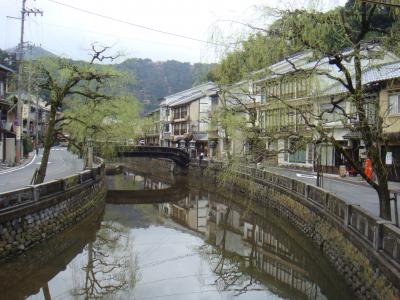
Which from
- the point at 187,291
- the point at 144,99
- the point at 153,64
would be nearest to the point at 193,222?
the point at 187,291

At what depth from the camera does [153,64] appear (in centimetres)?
12575

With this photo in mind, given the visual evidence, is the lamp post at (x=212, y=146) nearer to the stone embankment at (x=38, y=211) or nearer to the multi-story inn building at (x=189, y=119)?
the multi-story inn building at (x=189, y=119)

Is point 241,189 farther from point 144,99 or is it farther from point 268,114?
point 144,99

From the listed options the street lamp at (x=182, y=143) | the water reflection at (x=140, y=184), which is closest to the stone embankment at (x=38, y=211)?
the water reflection at (x=140, y=184)

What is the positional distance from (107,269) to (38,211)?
3.41 metres

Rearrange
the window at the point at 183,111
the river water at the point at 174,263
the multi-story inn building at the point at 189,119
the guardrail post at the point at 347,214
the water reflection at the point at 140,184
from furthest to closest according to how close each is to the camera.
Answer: the window at the point at 183,111 < the multi-story inn building at the point at 189,119 < the water reflection at the point at 140,184 < the river water at the point at 174,263 < the guardrail post at the point at 347,214

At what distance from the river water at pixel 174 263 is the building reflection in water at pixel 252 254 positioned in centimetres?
4

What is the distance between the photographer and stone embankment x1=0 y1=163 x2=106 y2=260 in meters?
12.9

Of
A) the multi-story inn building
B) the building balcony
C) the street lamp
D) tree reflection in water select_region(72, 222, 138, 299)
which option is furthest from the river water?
the building balcony

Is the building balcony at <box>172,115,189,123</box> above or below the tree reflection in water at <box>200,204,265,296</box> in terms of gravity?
above

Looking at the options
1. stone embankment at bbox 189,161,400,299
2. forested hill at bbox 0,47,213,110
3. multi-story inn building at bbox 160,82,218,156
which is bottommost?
stone embankment at bbox 189,161,400,299

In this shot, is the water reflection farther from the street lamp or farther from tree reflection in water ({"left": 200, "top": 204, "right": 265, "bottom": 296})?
tree reflection in water ({"left": 200, "top": 204, "right": 265, "bottom": 296})

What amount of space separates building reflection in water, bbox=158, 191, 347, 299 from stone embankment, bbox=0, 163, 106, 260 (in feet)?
20.6

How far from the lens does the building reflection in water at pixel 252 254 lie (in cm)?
1314
